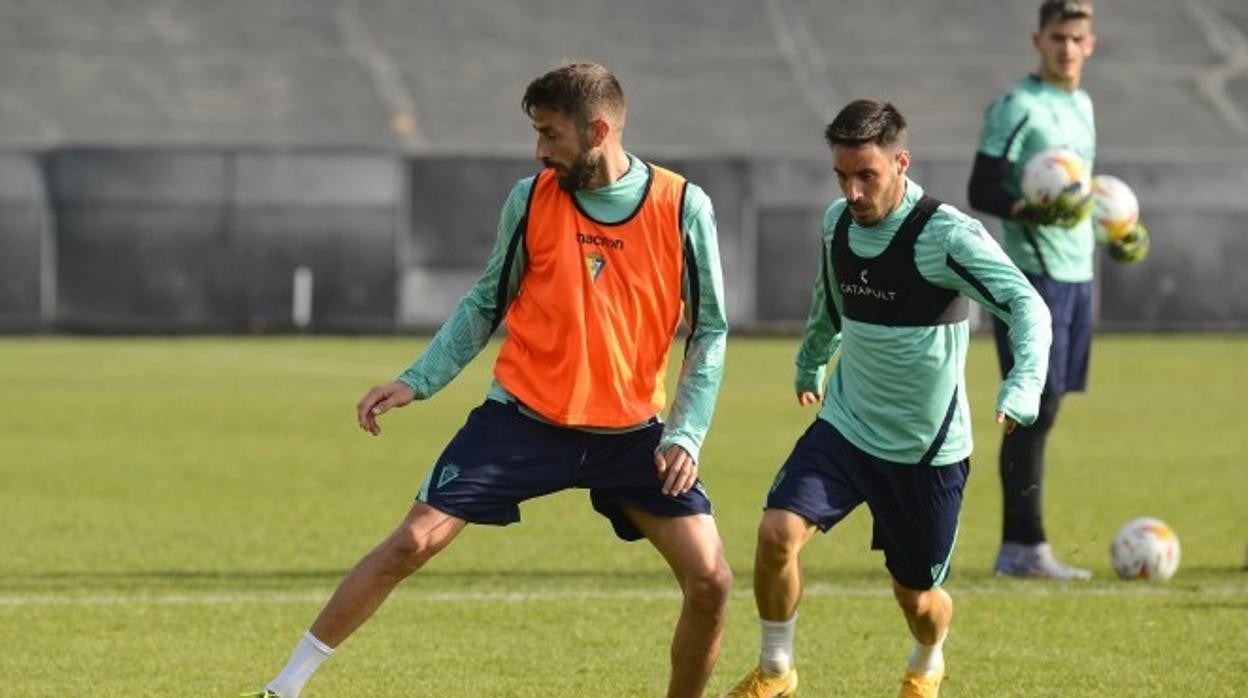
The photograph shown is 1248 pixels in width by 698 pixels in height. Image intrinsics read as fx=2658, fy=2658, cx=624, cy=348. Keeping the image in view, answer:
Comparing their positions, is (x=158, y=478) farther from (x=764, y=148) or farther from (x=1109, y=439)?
(x=764, y=148)

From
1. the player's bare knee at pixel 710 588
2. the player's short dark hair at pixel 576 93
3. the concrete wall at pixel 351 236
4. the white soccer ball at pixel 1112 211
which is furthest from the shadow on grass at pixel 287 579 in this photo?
the concrete wall at pixel 351 236

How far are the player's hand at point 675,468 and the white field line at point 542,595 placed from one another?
3403 mm

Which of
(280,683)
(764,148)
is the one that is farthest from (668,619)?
(764,148)

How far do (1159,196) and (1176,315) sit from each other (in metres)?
1.53

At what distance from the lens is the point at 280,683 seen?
721cm

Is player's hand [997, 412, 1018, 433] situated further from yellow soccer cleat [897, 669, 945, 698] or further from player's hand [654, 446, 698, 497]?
yellow soccer cleat [897, 669, 945, 698]

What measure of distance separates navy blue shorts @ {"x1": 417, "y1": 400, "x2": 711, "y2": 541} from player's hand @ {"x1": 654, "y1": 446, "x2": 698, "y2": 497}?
10 centimetres

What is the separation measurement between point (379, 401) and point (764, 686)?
1.61 metres

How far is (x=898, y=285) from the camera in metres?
7.89

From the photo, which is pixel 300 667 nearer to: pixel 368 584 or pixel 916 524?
pixel 368 584

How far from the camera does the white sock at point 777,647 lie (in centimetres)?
798

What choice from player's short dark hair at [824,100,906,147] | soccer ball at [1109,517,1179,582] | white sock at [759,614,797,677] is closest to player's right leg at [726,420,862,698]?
white sock at [759,614,797,677]

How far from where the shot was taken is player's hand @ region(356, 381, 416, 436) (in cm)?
716

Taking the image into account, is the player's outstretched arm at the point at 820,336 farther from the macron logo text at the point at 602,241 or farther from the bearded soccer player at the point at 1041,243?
the bearded soccer player at the point at 1041,243
